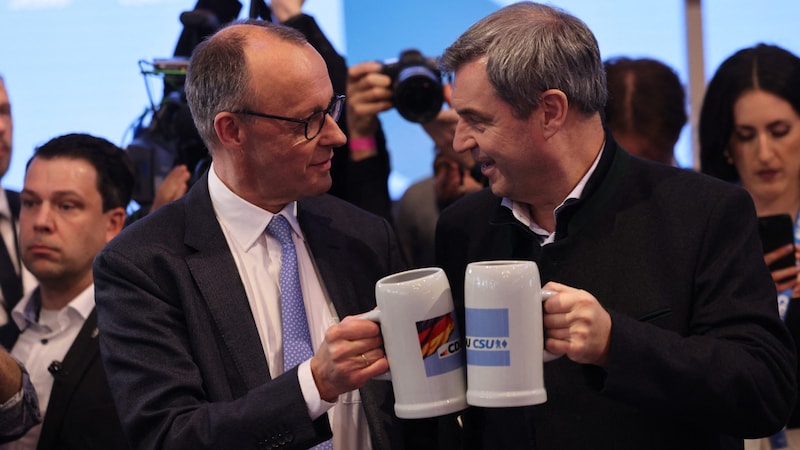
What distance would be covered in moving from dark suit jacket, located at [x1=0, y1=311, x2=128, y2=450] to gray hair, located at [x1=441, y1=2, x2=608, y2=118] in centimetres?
122

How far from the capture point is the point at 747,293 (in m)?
1.84

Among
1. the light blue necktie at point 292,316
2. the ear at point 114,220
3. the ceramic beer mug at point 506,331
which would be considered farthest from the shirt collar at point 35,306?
the ceramic beer mug at point 506,331

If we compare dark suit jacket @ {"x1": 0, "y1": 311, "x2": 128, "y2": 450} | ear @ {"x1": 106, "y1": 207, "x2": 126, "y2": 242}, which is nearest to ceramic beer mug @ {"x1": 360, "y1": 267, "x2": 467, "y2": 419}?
dark suit jacket @ {"x1": 0, "y1": 311, "x2": 128, "y2": 450}

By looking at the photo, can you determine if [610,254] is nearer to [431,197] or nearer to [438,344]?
[438,344]

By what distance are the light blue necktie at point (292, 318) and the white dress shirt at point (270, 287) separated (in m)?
0.02

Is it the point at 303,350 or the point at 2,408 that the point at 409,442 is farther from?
the point at 2,408

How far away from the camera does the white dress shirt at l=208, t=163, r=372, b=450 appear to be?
6.70 ft

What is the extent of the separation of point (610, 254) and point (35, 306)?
5.57ft

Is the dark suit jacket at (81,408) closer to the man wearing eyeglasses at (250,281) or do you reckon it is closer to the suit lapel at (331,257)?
the man wearing eyeglasses at (250,281)

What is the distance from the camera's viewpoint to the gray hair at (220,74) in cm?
213

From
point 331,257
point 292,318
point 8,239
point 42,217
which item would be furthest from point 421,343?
point 8,239

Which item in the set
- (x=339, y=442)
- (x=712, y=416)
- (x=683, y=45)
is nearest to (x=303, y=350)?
(x=339, y=442)

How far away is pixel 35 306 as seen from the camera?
290 centimetres

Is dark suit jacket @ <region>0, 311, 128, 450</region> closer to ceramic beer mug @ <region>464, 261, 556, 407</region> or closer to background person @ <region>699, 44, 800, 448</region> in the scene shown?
ceramic beer mug @ <region>464, 261, 556, 407</region>
